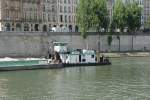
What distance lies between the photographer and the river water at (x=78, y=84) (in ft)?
144

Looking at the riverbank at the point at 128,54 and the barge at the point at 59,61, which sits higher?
the barge at the point at 59,61

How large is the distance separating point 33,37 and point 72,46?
11.3 m

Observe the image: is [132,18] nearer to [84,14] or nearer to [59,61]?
[84,14]

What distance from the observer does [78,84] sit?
51.2m

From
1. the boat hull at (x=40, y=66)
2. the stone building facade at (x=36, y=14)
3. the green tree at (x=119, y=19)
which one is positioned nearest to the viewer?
the boat hull at (x=40, y=66)

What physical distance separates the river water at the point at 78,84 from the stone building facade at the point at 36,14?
2904 centimetres

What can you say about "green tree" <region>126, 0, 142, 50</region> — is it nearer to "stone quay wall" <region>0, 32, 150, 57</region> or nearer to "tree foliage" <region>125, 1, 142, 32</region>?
"tree foliage" <region>125, 1, 142, 32</region>

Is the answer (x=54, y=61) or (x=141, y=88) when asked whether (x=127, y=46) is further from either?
(x=141, y=88)

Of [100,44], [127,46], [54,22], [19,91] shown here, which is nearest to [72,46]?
[100,44]

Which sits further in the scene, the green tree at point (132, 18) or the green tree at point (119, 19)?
the green tree at point (132, 18)

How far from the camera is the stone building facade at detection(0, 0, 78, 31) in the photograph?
93.2 meters

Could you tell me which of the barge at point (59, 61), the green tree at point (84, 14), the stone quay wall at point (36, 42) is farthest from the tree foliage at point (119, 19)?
the barge at point (59, 61)

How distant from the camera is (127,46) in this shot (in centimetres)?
10100

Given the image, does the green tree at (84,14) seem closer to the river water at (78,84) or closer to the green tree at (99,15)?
the green tree at (99,15)
